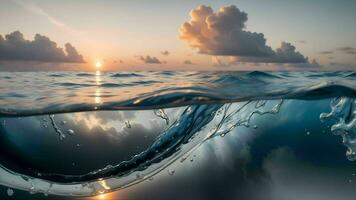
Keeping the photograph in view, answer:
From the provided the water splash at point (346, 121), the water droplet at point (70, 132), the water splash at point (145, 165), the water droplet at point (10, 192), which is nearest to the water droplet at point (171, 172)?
the water splash at point (145, 165)

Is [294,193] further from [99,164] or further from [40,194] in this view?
[40,194]

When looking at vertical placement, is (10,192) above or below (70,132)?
below

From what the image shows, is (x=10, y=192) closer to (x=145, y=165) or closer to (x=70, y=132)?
(x=70, y=132)

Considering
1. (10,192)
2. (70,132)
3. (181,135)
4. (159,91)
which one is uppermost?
(159,91)

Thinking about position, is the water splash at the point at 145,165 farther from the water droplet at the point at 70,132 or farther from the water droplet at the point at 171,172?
the water droplet at the point at 70,132

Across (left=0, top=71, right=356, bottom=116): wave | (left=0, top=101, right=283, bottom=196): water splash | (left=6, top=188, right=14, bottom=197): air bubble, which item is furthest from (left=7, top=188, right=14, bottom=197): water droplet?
(left=0, top=71, right=356, bottom=116): wave

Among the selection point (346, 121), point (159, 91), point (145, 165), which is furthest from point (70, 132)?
point (346, 121)

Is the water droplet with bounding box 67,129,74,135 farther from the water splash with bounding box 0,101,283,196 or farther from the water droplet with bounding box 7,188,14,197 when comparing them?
the water droplet with bounding box 7,188,14,197

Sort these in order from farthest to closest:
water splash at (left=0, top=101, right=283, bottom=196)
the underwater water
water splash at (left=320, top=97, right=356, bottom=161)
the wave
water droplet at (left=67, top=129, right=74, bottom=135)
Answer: water splash at (left=320, top=97, right=356, bottom=161), water droplet at (left=67, top=129, right=74, bottom=135), the wave, the underwater water, water splash at (left=0, top=101, right=283, bottom=196)

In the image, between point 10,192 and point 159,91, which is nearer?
point 159,91
